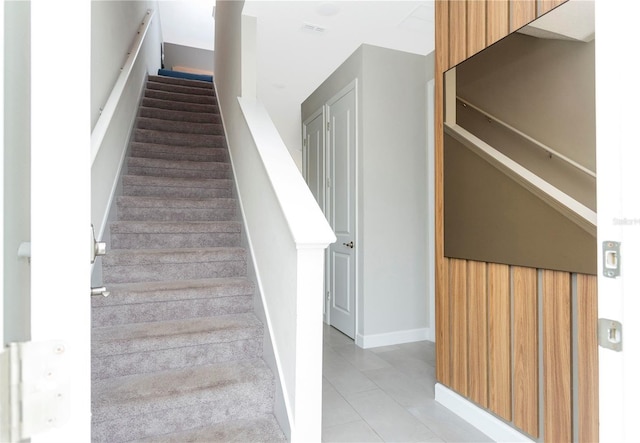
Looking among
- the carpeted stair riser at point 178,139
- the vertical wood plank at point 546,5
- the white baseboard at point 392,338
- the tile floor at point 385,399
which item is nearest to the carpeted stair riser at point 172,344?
the tile floor at point 385,399

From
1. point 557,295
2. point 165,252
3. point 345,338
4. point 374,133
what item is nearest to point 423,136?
point 374,133

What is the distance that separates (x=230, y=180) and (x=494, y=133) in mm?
2235

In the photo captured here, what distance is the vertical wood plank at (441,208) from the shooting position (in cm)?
220

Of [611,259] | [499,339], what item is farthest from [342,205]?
[611,259]

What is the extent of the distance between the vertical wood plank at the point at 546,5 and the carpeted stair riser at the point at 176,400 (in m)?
2.08

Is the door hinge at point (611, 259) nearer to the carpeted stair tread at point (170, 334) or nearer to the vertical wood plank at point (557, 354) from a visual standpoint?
the vertical wood plank at point (557, 354)

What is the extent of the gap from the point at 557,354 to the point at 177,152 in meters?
3.34

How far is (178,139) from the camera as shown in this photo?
380 cm

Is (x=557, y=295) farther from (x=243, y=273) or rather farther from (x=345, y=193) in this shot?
(x=345, y=193)

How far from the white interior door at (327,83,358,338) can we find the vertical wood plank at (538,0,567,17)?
6.58ft

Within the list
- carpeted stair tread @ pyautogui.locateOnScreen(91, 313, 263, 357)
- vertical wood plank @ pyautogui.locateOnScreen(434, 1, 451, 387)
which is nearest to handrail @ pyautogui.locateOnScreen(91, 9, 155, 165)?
carpeted stair tread @ pyautogui.locateOnScreen(91, 313, 263, 357)

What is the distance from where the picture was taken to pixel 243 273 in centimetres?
254

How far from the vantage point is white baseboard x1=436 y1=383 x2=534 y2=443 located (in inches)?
70.2

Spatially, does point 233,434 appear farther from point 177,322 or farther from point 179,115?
point 179,115
